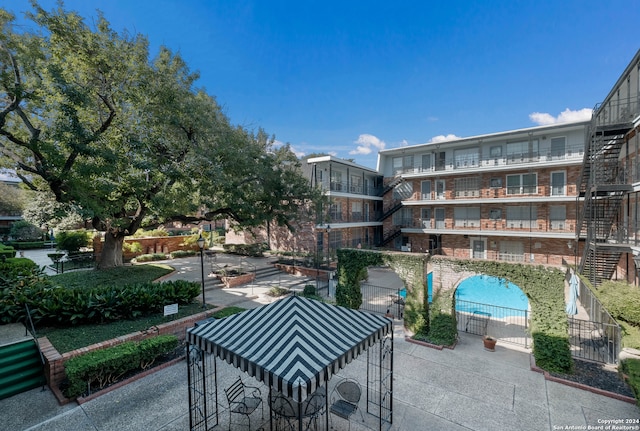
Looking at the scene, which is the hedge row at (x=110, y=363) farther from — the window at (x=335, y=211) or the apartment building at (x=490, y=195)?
the apartment building at (x=490, y=195)

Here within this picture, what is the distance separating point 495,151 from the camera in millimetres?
24234

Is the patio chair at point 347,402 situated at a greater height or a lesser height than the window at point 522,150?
lesser

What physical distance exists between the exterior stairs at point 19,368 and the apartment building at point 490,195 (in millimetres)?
26041

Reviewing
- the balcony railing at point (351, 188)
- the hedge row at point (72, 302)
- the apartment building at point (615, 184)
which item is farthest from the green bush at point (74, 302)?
the apartment building at point (615, 184)

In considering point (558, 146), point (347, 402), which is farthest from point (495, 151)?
point (347, 402)

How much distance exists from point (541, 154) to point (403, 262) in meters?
20.5

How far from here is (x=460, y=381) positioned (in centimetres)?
738

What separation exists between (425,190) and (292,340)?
25.8 meters

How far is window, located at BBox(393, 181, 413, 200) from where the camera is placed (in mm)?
28484

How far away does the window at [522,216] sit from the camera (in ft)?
75.2

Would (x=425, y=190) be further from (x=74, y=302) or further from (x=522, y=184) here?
(x=74, y=302)

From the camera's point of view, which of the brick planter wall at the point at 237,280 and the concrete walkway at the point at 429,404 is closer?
the concrete walkway at the point at 429,404

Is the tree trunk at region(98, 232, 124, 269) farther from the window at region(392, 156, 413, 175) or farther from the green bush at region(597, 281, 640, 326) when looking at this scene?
the window at region(392, 156, 413, 175)

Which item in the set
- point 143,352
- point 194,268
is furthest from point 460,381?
point 194,268
